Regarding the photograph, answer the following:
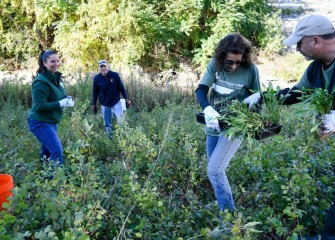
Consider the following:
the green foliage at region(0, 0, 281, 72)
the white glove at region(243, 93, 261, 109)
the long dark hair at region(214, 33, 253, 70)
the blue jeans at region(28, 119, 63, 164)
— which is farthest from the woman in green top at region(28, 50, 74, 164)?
the green foliage at region(0, 0, 281, 72)

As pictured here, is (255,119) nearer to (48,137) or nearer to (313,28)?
(313,28)

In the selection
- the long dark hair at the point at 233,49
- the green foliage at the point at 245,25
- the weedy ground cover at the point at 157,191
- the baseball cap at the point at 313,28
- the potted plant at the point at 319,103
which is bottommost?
the green foliage at the point at 245,25

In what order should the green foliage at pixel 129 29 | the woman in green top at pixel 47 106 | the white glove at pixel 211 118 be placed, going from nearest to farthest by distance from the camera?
the white glove at pixel 211 118
the woman in green top at pixel 47 106
the green foliage at pixel 129 29

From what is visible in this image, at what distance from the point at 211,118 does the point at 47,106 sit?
175 cm

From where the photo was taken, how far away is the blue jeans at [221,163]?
2715mm

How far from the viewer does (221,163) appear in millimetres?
2738

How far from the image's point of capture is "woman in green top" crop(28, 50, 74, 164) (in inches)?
142

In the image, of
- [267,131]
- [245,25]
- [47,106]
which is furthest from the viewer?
[245,25]

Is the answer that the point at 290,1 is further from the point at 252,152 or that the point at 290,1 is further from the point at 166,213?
the point at 166,213

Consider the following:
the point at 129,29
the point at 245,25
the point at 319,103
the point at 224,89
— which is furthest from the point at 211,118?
the point at 245,25

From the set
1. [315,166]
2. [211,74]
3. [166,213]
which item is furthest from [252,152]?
[166,213]

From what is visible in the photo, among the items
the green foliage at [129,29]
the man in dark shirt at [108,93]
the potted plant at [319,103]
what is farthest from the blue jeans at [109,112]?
the green foliage at [129,29]

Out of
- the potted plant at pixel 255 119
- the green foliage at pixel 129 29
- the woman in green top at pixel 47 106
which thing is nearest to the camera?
the potted plant at pixel 255 119

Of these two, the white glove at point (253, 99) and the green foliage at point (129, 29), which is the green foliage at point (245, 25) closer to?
the green foliage at point (129, 29)
